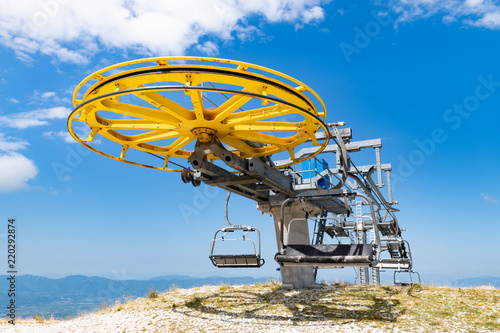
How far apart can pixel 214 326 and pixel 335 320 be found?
10.0 feet

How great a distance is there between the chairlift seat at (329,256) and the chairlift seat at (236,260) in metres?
1.23

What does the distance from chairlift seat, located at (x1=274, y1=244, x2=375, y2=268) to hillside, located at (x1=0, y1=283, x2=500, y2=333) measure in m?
1.73

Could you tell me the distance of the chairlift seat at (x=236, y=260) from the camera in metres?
10.3

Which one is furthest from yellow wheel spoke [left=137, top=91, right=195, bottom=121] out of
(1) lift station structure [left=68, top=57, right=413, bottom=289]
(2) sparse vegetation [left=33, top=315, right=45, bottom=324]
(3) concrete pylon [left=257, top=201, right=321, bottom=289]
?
(2) sparse vegetation [left=33, top=315, right=45, bottom=324]

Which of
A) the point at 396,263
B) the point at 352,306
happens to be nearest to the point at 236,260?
the point at 352,306

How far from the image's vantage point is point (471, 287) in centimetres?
1387

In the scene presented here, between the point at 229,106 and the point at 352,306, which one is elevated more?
the point at 229,106

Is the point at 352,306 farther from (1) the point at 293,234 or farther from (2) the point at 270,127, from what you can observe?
(2) the point at 270,127

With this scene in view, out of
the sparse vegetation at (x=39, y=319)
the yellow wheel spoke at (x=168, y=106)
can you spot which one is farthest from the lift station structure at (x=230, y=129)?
the sparse vegetation at (x=39, y=319)

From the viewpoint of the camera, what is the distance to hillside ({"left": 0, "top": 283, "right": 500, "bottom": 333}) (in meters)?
9.45

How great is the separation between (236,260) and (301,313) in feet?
7.66

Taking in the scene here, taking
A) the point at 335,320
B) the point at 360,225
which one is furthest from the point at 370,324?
the point at 360,225

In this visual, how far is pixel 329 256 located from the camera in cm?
847

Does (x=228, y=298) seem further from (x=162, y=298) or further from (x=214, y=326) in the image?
(x=214, y=326)
